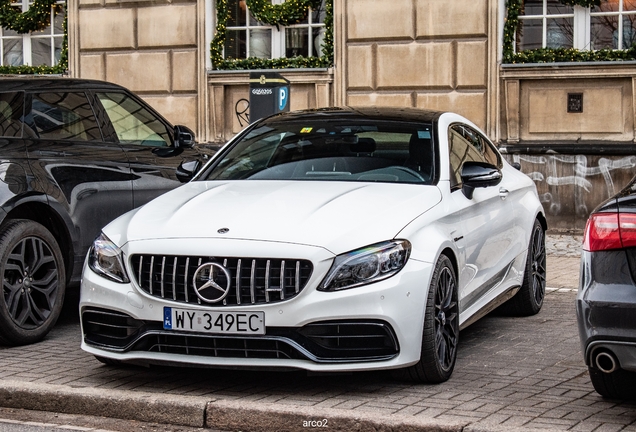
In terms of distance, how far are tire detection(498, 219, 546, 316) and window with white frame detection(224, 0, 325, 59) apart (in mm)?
8606

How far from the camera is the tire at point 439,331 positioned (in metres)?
5.83

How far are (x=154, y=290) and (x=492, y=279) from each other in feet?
8.13

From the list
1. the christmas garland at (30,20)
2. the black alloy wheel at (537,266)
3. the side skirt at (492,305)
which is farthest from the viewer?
the christmas garland at (30,20)

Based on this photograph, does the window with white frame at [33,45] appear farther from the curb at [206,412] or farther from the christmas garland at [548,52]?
the curb at [206,412]

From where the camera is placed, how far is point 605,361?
5105mm

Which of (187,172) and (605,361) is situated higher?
(187,172)

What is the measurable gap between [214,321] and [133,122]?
12.1ft

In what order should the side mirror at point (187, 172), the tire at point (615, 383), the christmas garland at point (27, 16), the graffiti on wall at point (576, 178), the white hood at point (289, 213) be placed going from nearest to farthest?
the tire at point (615, 383), the white hood at point (289, 213), the side mirror at point (187, 172), the graffiti on wall at point (576, 178), the christmas garland at point (27, 16)

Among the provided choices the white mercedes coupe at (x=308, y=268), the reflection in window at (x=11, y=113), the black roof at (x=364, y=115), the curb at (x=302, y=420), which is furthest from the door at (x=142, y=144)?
the curb at (x=302, y=420)

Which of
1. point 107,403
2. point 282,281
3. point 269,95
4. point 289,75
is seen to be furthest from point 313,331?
point 289,75

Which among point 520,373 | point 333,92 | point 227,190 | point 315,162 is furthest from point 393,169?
point 333,92

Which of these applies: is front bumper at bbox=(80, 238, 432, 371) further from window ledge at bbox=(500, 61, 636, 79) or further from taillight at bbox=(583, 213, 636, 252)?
window ledge at bbox=(500, 61, 636, 79)

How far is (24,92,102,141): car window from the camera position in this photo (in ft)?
26.1

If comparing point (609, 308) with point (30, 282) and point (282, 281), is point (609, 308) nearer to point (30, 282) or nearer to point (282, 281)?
point (282, 281)
